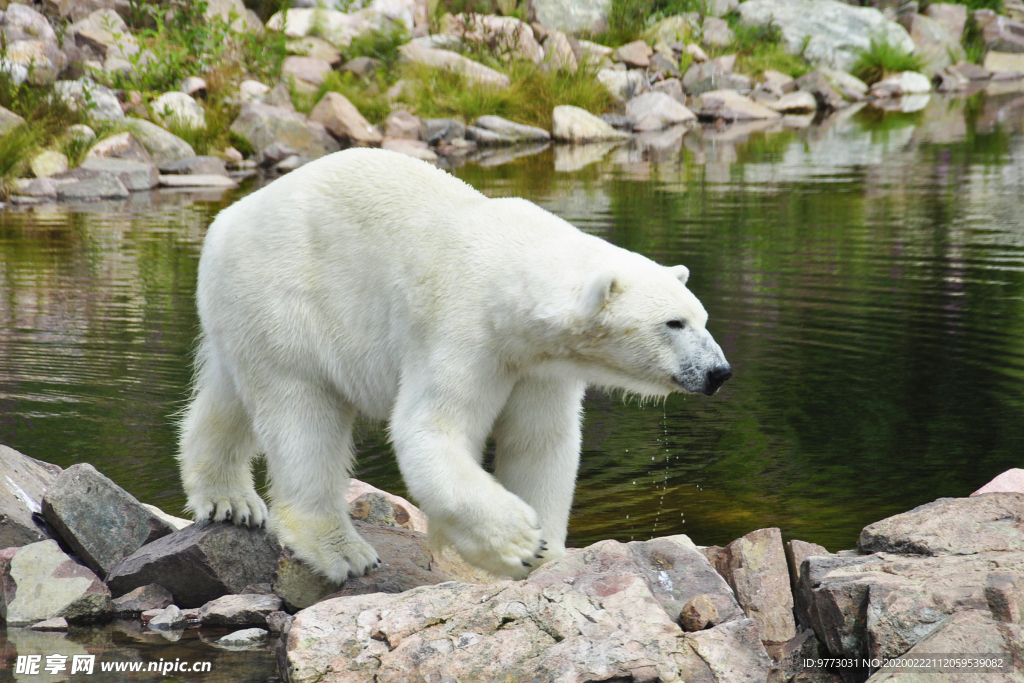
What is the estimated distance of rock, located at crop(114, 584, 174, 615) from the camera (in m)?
4.65

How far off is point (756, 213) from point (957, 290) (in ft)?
13.9

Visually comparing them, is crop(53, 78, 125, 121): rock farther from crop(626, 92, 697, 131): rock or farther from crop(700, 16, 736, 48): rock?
crop(700, 16, 736, 48): rock

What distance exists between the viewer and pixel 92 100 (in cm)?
1905

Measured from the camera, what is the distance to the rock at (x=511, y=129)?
2289 cm

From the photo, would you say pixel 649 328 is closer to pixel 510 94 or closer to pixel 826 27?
pixel 510 94

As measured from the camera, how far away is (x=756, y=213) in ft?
46.3

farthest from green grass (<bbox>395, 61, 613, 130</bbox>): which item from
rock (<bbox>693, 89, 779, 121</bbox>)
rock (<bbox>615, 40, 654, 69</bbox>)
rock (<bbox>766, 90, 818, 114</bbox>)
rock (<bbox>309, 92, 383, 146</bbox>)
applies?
rock (<bbox>766, 90, 818, 114</bbox>)

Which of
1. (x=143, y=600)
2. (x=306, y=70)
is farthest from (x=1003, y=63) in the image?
(x=143, y=600)

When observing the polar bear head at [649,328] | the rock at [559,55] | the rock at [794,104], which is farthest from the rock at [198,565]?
the rock at [794,104]

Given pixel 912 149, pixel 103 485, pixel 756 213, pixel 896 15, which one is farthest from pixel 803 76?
pixel 103 485

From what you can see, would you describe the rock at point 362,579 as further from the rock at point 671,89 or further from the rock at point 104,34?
the rock at point 671,89

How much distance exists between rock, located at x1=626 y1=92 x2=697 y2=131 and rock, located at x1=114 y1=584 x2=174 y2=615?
72.3 feet

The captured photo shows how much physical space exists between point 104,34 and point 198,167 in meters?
6.93

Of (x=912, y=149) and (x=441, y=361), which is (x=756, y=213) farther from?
(x=441, y=361)
